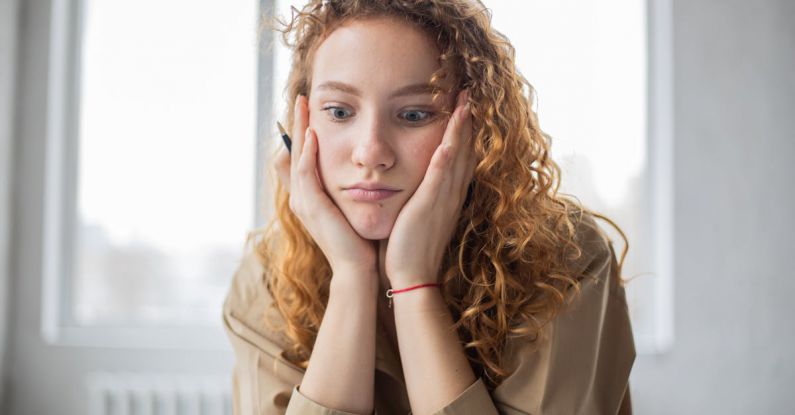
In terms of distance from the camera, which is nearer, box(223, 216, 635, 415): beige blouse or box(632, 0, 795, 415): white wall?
box(223, 216, 635, 415): beige blouse

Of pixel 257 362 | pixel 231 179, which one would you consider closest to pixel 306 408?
pixel 257 362

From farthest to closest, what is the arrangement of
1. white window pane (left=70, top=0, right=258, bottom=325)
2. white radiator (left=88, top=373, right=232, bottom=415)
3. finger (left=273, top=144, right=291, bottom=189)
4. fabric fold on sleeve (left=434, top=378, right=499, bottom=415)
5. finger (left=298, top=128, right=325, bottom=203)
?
white window pane (left=70, top=0, right=258, bottom=325) < white radiator (left=88, top=373, right=232, bottom=415) < finger (left=273, top=144, right=291, bottom=189) < finger (left=298, top=128, right=325, bottom=203) < fabric fold on sleeve (left=434, top=378, right=499, bottom=415)

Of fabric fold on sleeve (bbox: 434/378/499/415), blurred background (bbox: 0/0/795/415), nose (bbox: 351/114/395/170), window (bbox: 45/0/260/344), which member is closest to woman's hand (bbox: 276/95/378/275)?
nose (bbox: 351/114/395/170)

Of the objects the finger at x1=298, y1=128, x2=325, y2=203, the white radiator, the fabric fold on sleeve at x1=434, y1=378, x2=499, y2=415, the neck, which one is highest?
the finger at x1=298, y1=128, x2=325, y2=203

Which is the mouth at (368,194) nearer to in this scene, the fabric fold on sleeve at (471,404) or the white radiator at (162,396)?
the fabric fold on sleeve at (471,404)

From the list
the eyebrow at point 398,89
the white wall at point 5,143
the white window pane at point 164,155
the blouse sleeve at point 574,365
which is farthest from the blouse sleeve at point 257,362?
the white wall at point 5,143

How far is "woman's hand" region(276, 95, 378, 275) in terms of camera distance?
953 mm

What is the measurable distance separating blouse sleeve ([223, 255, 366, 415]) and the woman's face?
282 millimetres

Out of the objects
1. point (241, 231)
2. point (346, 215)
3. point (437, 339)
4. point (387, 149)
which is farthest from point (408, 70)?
point (241, 231)

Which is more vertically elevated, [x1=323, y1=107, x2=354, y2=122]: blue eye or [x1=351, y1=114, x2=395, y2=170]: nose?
[x1=323, y1=107, x2=354, y2=122]: blue eye

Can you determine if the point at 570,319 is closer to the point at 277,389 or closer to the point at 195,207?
the point at 277,389

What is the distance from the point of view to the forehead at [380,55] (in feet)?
2.84

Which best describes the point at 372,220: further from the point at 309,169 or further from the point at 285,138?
the point at 285,138

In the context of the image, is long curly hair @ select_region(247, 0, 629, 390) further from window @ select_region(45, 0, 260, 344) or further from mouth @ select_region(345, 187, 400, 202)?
window @ select_region(45, 0, 260, 344)
